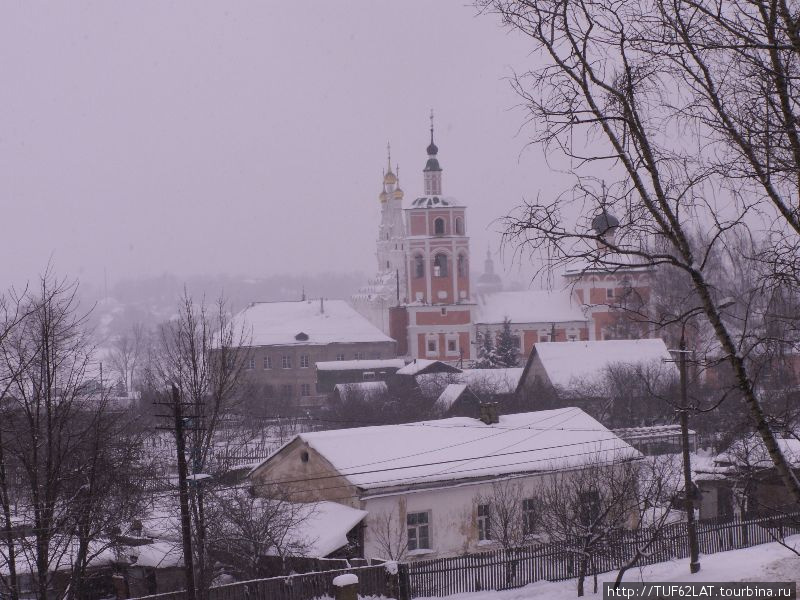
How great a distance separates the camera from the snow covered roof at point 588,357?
162 feet

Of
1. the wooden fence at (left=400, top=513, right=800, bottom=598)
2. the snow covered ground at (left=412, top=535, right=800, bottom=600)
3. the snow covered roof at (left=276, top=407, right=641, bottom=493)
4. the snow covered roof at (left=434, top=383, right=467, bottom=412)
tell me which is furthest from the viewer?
the snow covered roof at (left=434, top=383, right=467, bottom=412)

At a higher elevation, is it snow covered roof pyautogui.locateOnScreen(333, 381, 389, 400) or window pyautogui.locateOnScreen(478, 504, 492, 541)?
snow covered roof pyautogui.locateOnScreen(333, 381, 389, 400)

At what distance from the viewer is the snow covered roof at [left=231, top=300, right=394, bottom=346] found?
70938 millimetres

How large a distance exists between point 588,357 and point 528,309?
24.5 meters

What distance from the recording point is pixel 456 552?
22609mm

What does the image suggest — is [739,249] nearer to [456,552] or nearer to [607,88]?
[607,88]

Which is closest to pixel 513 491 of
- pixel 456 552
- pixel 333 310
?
pixel 456 552

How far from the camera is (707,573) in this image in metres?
18.5

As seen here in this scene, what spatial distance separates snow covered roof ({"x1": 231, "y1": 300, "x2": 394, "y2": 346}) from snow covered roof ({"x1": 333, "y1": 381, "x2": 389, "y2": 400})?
1393cm

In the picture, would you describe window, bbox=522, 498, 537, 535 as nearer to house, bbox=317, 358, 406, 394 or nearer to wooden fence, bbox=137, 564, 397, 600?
wooden fence, bbox=137, 564, 397, 600

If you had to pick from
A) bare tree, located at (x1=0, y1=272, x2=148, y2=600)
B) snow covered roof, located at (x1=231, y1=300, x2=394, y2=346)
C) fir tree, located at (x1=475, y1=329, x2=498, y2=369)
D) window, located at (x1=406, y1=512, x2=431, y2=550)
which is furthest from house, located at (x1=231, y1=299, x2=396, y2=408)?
bare tree, located at (x1=0, y1=272, x2=148, y2=600)

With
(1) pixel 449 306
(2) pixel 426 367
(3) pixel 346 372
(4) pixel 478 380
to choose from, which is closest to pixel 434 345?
(1) pixel 449 306

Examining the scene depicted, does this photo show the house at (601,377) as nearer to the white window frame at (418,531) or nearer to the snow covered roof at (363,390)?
the snow covered roof at (363,390)

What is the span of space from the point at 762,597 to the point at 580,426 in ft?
53.5
